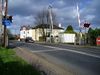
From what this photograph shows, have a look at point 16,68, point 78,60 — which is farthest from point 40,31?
point 16,68

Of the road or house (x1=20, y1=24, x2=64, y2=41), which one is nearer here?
the road

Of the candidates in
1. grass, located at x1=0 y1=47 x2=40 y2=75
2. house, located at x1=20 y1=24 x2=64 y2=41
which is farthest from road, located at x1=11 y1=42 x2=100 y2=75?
house, located at x1=20 y1=24 x2=64 y2=41

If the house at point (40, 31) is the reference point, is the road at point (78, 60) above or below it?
below

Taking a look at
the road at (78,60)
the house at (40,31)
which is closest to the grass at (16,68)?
the road at (78,60)

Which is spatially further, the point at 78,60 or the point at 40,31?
the point at 40,31

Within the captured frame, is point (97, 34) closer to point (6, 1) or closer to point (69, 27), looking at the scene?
point (6, 1)

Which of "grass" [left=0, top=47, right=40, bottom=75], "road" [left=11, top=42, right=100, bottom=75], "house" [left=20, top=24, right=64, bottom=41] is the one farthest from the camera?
"house" [left=20, top=24, right=64, bottom=41]

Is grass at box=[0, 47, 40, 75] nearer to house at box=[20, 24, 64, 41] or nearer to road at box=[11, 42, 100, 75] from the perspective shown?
road at box=[11, 42, 100, 75]

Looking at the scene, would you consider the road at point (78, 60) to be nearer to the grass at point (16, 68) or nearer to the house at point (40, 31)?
the grass at point (16, 68)

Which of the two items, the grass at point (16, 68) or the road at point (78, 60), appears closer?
the grass at point (16, 68)

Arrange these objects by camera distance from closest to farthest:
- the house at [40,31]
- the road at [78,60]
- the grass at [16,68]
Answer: the grass at [16,68] → the road at [78,60] → the house at [40,31]

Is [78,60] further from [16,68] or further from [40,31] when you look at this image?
[40,31]

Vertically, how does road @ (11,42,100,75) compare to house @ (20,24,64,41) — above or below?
below

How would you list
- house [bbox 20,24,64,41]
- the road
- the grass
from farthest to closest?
1. house [bbox 20,24,64,41]
2. the road
3. the grass
